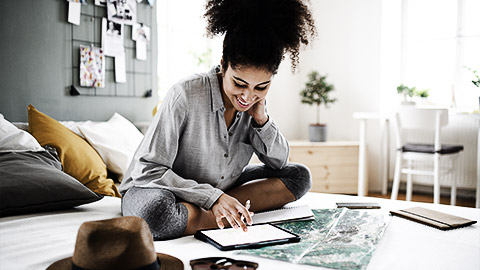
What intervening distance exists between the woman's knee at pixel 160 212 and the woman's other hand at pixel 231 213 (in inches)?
4.1

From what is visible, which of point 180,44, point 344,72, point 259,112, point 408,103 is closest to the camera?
point 259,112

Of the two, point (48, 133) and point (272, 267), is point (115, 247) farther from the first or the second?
point (48, 133)

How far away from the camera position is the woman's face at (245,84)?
1.29 metres

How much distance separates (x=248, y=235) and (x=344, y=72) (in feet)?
11.2

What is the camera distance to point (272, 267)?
37.4 inches

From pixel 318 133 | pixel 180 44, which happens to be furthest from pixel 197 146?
pixel 318 133

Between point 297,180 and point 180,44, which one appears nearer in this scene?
point 297,180

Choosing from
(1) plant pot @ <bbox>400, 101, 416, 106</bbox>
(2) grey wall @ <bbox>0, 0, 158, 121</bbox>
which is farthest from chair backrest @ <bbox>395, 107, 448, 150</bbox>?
(2) grey wall @ <bbox>0, 0, 158, 121</bbox>

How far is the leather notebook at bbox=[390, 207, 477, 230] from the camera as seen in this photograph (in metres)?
1.27

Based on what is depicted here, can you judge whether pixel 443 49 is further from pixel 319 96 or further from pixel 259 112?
pixel 259 112

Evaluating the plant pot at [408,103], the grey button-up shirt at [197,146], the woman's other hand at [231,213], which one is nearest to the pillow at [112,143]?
the grey button-up shirt at [197,146]

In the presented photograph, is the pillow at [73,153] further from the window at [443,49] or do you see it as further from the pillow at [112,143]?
the window at [443,49]

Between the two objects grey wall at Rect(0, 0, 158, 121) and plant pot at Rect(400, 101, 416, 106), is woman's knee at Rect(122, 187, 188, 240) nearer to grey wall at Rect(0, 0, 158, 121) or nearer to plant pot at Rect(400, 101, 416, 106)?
grey wall at Rect(0, 0, 158, 121)

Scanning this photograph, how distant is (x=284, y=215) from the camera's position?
4.58ft
